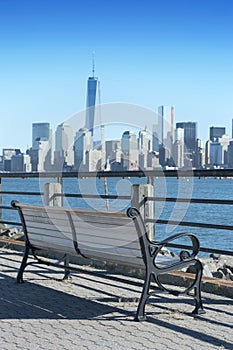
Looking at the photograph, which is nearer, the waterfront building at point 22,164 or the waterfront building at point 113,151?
the waterfront building at point 113,151

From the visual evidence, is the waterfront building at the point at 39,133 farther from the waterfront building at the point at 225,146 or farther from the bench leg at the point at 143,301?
the bench leg at the point at 143,301

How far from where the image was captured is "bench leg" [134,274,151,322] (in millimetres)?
5233

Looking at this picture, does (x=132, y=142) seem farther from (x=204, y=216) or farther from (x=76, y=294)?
(x=204, y=216)

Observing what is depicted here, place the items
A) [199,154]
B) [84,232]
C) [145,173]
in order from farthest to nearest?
1. [199,154]
2. [145,173]
3. [84,232]

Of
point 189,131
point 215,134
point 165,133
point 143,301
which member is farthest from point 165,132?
point 215,134

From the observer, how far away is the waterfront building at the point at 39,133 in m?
13.1

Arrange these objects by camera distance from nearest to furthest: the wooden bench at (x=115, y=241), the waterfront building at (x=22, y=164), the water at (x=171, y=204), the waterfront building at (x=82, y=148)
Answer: the wooden bench at (x=115, y=241) → the water at (x=171, y=204) → the waterfront building at (x=82, y=148) → the waterfront building at (x=22, y=164)

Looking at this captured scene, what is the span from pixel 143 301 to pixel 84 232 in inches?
34.3

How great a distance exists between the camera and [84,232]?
575cm

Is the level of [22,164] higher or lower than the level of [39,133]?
lower

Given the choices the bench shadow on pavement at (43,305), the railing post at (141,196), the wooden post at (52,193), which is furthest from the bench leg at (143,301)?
the wooden post at (52,193)

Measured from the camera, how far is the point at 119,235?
534 cm

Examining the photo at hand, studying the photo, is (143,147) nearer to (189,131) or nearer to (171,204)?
(189,131)

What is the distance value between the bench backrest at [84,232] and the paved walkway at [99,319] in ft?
1.12
